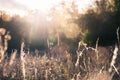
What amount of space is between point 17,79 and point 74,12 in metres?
8.29

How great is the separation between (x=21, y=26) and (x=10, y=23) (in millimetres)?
963

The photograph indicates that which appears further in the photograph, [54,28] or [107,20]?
[54,28]

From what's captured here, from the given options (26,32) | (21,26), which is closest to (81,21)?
(26,32)

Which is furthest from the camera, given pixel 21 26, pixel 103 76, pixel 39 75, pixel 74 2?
pixel 21 26

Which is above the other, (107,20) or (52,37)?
(107,20)

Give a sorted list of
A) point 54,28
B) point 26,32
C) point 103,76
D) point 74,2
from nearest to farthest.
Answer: point 103,76 < point 74,2 < point 54,28 < point 26,32

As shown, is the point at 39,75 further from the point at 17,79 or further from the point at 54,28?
the point at 54,28

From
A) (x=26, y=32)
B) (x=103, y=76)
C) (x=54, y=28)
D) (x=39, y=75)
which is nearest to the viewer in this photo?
(x=103, y=76)

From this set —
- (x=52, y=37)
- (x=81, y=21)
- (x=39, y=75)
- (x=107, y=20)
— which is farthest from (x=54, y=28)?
(x=39, y=75)

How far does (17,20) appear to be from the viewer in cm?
1969

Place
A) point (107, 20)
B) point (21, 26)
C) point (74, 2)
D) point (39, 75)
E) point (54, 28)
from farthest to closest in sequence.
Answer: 1. point (21, 26)
2. point (54, 28)
3. point (74, 2)
4. point (107, 20)
5. point (39, 75)

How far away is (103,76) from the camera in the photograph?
4.24 meters

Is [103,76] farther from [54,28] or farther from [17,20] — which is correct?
[17,20]

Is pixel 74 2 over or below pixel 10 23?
over
